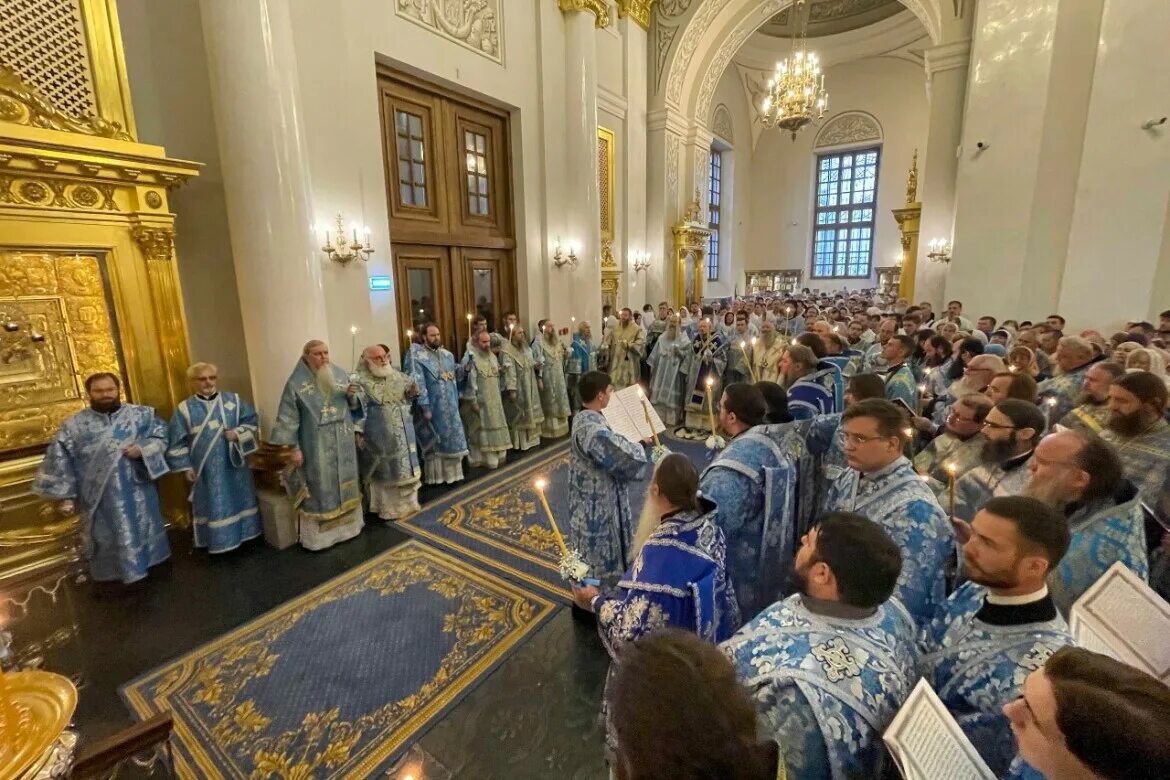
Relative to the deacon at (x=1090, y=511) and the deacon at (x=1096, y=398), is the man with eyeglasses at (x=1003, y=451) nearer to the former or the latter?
the deacon at (x=1090, y=511)

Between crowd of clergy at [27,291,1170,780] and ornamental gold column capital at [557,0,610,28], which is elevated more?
ornamental gold column capital at [557,0,610,28]

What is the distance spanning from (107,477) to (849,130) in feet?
83.2

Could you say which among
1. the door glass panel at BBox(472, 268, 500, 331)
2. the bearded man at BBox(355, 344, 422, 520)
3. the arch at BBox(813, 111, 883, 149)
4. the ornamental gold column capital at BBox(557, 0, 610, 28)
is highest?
the arch at BBox(813, 111, 883, 149)

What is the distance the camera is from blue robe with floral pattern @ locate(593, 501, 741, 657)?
173 cm

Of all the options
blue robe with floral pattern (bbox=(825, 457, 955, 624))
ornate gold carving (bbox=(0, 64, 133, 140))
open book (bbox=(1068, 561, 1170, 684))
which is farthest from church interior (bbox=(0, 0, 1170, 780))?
open book (bbox=(1068, 561, 1170, 684))

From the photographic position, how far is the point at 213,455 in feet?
13.9

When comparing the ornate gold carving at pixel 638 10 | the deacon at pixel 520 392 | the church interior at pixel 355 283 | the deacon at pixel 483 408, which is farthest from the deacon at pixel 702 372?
the ornate gold carving at pixel 638 10

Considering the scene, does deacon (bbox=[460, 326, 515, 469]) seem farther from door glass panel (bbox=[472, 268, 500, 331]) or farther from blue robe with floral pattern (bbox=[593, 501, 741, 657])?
blue robe with floral pattern (bbox=[593, 501, 741, 657])

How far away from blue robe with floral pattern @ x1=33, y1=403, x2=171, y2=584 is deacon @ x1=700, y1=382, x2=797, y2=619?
418 centimetres

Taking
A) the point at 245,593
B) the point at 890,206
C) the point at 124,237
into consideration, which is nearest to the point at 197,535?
the point at 245,593

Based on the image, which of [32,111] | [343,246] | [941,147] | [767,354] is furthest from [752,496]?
[941,147]

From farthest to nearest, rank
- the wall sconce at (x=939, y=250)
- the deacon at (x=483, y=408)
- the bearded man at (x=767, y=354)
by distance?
1. the wall sconce at (x=939, y=250)
2. the bearded man at (x=767, y=354)
3. the deacon at (x=483, y=408)

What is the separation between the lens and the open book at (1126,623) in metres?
1.27

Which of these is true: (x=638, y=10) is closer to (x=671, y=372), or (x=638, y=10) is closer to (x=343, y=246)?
(x=671, y=372)
